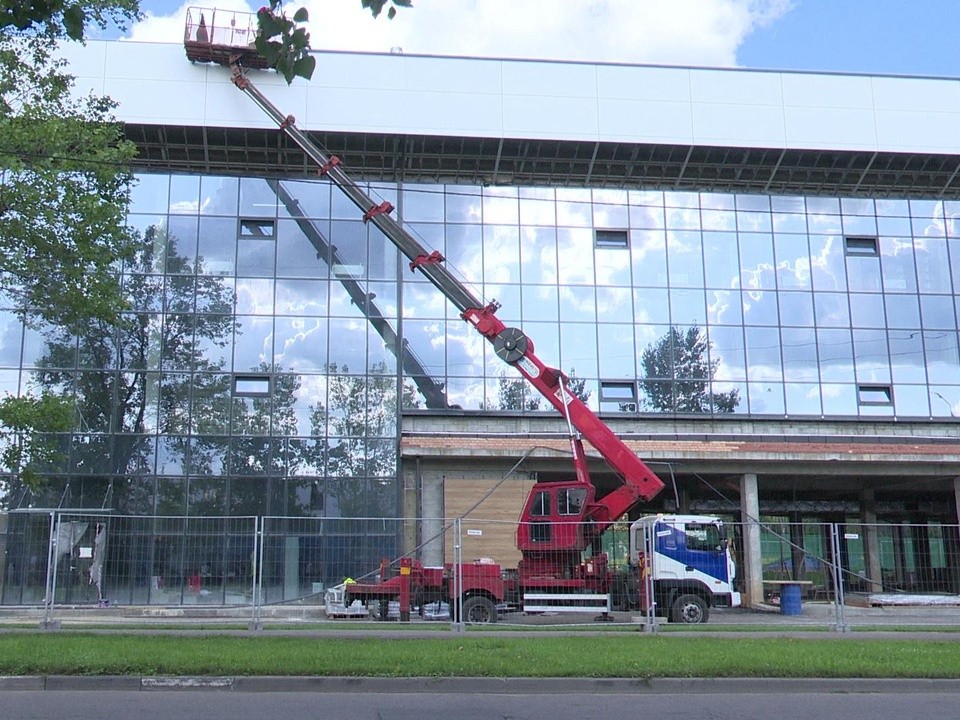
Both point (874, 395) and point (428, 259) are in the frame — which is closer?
point (428, 259)

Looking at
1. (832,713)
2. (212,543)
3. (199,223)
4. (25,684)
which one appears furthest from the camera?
(199,223)

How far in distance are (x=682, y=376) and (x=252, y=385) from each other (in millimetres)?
12516

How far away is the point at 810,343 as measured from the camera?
97.9ft

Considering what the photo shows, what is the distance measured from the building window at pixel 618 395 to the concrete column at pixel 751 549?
12.5 feet

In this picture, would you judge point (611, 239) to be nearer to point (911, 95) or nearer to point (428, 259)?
point (428, 259)

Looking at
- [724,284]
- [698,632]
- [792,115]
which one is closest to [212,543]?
[698,632]

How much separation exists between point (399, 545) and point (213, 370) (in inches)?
284

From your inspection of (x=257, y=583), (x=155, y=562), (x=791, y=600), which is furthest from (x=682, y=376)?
(x=155, y=562)

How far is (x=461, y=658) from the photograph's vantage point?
12047 millimetres

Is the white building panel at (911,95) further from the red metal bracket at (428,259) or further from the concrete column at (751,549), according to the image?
the red metal bracket at (428,259)

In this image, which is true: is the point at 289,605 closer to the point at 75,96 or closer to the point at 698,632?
the point at 698,632

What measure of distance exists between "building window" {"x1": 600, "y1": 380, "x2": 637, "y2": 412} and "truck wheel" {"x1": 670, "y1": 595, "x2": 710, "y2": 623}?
8.80 metres

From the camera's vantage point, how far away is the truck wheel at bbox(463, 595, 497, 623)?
19.8 metres

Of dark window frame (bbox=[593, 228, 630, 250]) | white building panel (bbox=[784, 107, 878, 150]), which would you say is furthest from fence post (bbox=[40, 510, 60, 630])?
white building panel (bbox=[784, 107, 878, 150])
